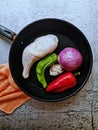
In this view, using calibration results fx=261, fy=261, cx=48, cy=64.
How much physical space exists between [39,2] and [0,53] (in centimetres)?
27

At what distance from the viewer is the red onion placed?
37.3 inches

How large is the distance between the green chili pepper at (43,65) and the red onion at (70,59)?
0.9 inches

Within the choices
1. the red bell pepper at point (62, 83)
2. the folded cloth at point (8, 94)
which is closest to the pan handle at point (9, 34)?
the folded cloth at point (8, 94)

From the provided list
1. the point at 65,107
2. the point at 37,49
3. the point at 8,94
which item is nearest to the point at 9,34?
the point at 37,49

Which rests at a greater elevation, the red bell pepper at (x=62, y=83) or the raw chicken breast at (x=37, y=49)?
the raw chicken breast at (x=37, y=49)

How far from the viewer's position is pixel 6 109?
1.03 meters

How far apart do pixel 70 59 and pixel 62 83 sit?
0.10 meters

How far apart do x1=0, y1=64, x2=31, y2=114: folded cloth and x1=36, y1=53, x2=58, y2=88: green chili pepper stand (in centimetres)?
10

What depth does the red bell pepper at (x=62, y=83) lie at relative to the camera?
3.18 ft

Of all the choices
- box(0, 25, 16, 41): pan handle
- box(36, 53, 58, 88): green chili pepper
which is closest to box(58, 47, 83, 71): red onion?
box(36, 53, 58, 88): green chili pepper

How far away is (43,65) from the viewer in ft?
3.21

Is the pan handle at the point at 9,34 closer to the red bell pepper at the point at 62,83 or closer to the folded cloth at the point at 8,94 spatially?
the folded cloth at the point at 8,94

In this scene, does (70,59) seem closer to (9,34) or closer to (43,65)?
(43,65)

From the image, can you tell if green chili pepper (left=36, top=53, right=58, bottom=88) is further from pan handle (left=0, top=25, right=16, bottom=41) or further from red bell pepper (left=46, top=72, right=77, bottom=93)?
pan handle (left=0, top=25, right=16, bottom=41)
